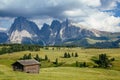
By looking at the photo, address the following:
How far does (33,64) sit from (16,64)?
8.10 m

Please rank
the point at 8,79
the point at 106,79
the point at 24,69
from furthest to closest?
the point at 24,69 → the point at 106,79 → the point at 8,79

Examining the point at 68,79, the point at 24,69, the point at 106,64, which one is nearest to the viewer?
the point at 68,79

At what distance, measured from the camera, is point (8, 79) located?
80000 mm

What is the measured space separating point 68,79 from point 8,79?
72.4 feet

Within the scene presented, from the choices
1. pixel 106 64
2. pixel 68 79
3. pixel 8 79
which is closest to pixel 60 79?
pixel 68 79

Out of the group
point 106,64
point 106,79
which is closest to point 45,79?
point 106,79

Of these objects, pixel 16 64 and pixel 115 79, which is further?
pixel 16 64

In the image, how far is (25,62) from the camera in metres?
132

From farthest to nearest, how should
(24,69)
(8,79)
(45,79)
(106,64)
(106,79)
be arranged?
(106,64)
(24,69)
(106,79)
(45,79)
(8,79)

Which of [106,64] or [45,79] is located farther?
[106,64]

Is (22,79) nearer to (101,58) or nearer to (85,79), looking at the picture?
(85,79)

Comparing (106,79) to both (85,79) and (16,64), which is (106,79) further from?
(16,64)

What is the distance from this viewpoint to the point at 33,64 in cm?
13188

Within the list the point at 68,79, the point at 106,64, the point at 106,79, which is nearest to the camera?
the point at 68,79
